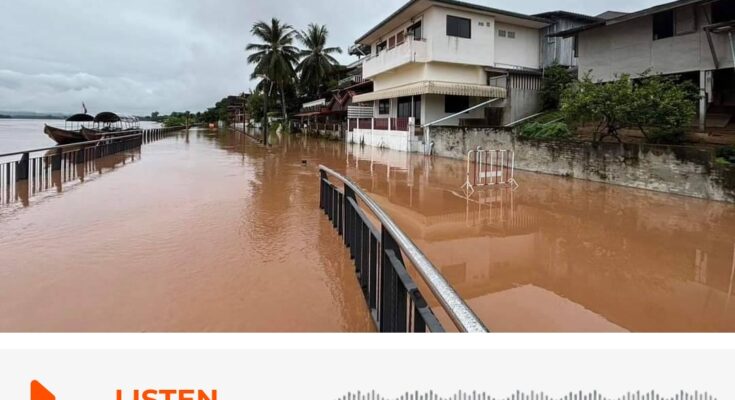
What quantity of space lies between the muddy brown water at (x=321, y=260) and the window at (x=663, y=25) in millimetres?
8597

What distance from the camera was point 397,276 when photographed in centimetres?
300

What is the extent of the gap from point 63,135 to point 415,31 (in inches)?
868

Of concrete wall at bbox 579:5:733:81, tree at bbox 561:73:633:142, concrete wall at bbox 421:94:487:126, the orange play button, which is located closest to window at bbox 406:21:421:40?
concrete wall at bbox 421:94:487:126

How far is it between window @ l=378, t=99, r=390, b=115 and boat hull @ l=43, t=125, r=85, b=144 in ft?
63.5

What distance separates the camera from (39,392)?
1.58 m

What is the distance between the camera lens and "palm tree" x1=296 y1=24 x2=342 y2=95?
49500mm

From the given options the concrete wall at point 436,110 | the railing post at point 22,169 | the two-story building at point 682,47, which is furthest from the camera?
the concrete wall at point 436,110

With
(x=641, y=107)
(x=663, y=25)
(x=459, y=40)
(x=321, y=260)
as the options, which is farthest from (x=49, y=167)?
(x=663, y=25)

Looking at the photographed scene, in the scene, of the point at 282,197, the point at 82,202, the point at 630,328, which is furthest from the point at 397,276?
the point at 82,202

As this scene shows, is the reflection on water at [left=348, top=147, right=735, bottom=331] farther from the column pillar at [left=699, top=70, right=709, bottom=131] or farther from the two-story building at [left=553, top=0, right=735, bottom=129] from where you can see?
the two-story building at [left=553, top=0, right=735, bottom=129]

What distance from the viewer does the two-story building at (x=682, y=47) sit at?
13922mm

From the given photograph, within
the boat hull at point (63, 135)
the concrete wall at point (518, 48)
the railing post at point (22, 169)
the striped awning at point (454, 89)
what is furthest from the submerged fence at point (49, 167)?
the concrete wall at point (518, 48)

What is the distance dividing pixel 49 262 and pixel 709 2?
18279 mm

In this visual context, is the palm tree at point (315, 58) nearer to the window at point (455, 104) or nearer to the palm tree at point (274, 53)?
the palm tree at point (274, 53)
